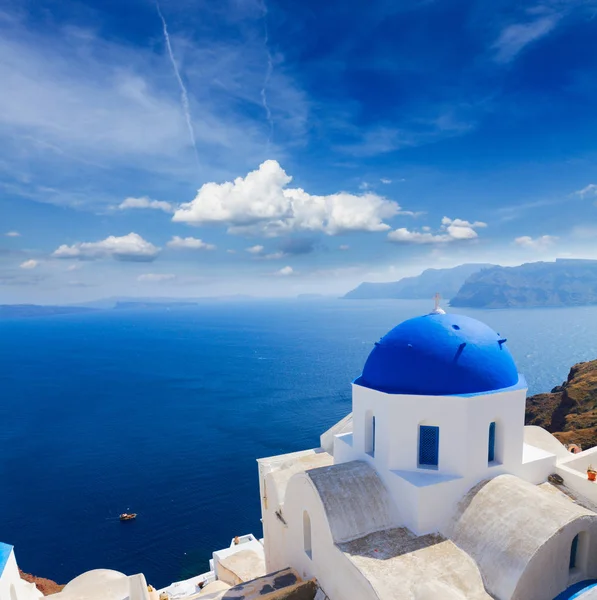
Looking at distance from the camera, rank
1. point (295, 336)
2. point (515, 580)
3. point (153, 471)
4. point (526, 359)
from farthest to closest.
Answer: point (295, 336)
point (526, 359)
point (153, 471)
point (515, 580)

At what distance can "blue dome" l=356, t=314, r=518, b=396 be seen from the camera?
1137 centimetres

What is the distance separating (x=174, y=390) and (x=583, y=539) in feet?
228

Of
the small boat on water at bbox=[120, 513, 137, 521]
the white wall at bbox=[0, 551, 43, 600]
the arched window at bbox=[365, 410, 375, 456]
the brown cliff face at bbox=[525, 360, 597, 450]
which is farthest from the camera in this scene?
the small boat on water at bbox=[120, 513, 137, 521]

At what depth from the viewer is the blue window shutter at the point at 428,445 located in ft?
→ 38.2

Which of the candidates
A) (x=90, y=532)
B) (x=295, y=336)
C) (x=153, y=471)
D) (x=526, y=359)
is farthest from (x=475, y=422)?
(x=295, y=336)

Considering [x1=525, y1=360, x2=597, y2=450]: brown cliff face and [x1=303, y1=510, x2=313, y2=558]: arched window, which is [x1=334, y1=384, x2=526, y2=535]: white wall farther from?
[x1=525, y1=360, x2=597, y2=450]: brown cliff face

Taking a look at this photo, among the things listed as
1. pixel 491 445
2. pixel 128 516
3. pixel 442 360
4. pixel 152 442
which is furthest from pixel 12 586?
pixel 152 442

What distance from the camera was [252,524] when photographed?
31656mm

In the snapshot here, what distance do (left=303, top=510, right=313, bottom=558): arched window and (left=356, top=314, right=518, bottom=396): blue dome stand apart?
425 cm

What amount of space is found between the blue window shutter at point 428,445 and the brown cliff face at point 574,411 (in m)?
21.0

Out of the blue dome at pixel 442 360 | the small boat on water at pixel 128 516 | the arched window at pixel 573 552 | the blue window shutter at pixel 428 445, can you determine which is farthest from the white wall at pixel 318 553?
the small boat on water at pixel 128 516

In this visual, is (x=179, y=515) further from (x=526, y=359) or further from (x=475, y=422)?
(x=526, y=359)

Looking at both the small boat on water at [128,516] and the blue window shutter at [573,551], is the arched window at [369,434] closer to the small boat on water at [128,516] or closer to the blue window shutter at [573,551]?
the blue window shutter at [573,551]

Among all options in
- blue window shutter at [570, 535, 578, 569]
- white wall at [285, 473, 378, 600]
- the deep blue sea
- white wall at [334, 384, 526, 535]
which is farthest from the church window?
the deep blue sea
